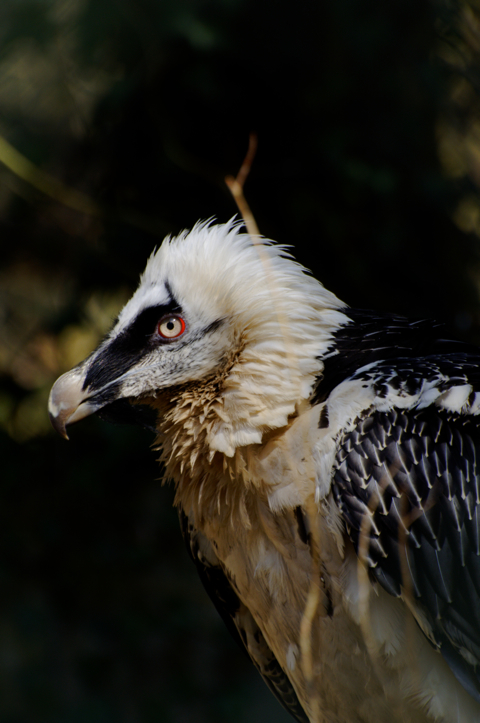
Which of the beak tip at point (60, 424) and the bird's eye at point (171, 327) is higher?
the bird's eye at point (171, 327)

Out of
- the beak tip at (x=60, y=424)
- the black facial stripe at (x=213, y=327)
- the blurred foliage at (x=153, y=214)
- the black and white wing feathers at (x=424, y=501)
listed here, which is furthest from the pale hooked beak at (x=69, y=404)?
the blurred foliage at (x=153, y=214)

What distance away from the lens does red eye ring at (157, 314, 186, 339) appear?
1818 mm

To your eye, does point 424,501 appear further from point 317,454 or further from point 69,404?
point 69,404

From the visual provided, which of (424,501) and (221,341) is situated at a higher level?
(221,341)

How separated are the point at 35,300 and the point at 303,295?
2261 millimetres

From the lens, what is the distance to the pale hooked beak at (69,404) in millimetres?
1742

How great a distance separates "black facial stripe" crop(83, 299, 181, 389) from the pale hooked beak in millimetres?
26

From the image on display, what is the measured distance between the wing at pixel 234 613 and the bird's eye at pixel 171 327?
2.01 feet

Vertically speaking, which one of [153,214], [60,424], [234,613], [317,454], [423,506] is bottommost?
[234,613]

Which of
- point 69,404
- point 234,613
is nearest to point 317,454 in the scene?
point 69,404

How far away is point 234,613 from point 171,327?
99 centimetres

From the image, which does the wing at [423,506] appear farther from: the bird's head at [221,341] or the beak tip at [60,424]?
the beak tip at [60,424]

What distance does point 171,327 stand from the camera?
72.2 inches

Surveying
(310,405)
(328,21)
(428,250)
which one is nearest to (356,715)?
(310,405)
